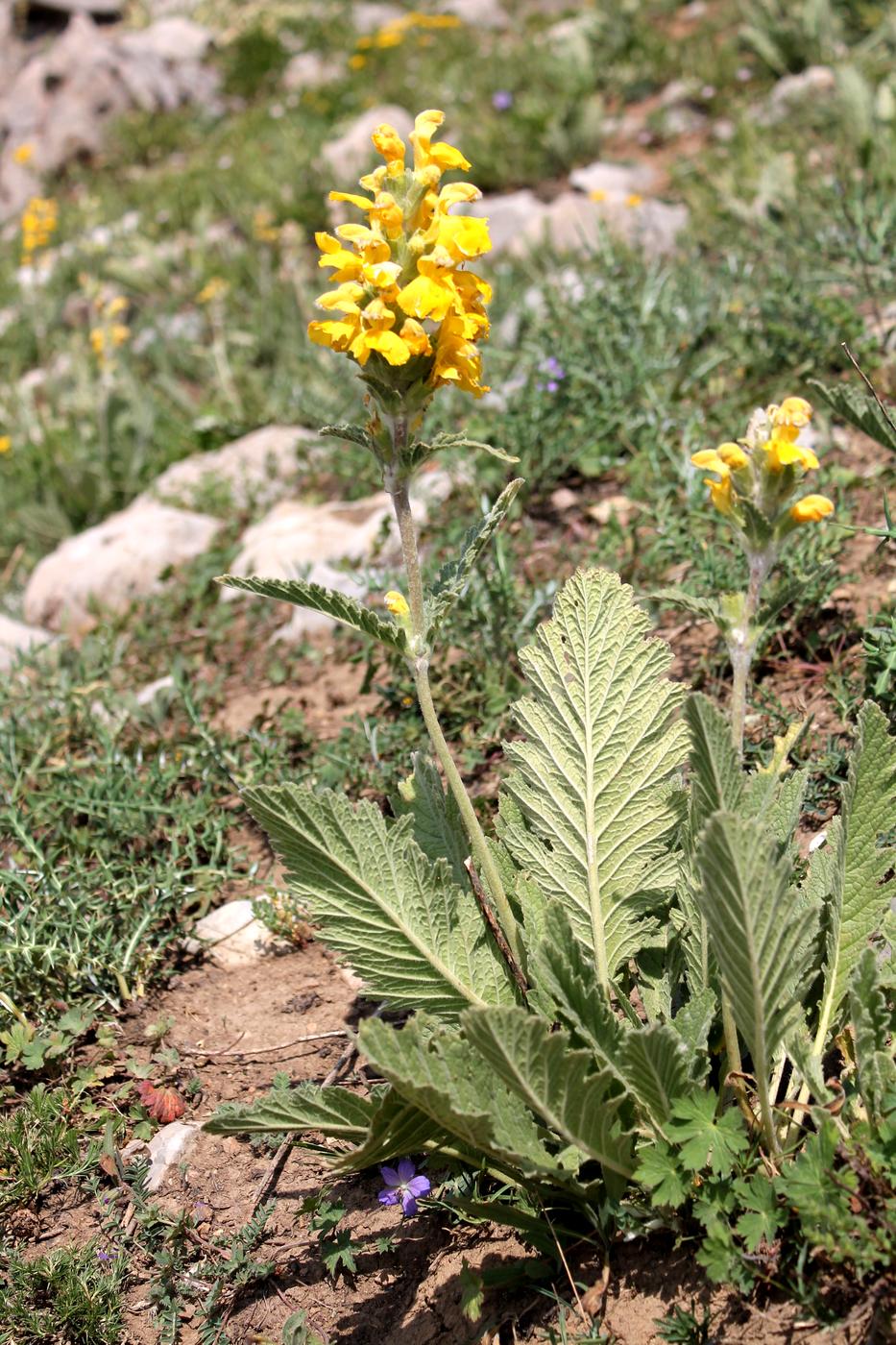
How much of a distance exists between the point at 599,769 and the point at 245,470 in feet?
11.3

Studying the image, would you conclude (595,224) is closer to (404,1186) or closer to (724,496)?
(724,496)

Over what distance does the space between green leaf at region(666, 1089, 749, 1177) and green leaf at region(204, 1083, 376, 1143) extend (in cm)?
48

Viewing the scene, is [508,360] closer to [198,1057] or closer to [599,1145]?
[198,1057]

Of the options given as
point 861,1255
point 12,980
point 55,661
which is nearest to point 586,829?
point 861,1255

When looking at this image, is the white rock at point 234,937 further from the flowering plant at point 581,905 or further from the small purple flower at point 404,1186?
the small purple flower at point 404,1186

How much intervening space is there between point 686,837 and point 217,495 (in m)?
3.62

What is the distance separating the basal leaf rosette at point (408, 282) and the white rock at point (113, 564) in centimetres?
303

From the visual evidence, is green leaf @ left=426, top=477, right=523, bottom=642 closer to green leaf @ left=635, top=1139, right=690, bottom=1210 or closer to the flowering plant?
the flowering plant

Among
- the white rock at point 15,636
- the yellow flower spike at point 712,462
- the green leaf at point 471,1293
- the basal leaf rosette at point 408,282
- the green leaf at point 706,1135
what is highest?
the basal leaf rosette at point 408,282

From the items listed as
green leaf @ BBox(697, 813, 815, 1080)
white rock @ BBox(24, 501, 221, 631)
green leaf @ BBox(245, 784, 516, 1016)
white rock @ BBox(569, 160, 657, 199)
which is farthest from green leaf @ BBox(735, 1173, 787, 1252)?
white rock @ BBox(569, 160, 657, 199)

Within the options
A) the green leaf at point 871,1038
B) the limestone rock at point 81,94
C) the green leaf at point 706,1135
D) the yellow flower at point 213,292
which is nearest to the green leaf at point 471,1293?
the green leaf at point 706,1135

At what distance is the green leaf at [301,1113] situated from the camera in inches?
71.6

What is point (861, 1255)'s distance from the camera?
158cm

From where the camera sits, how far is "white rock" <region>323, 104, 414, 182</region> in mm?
8594
